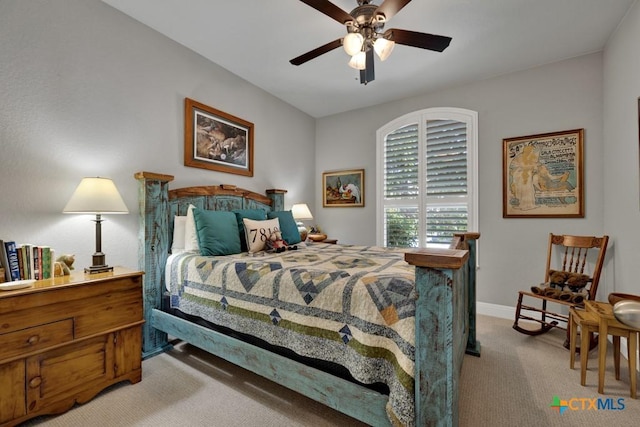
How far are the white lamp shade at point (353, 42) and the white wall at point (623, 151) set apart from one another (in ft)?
6.89

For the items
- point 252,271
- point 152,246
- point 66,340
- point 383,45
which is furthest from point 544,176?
point 66,340

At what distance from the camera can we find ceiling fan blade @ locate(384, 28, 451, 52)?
1.85 meters

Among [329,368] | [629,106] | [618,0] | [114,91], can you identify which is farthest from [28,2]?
[629,106]

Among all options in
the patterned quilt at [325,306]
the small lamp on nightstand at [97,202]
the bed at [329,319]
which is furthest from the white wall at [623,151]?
the small lamp on nightstand at [97,202]

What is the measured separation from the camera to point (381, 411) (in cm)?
125

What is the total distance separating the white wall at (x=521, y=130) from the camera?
111 inches

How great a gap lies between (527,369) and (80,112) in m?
3.84

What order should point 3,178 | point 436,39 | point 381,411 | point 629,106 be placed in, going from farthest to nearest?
1. point 629,106
2. point 436,39
3. point 3,178
4. point 381,411

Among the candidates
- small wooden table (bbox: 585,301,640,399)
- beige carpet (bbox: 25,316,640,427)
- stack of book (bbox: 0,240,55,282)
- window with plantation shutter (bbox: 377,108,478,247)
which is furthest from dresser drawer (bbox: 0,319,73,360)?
window with plantation shutter (bbox: 377,108,478,247)

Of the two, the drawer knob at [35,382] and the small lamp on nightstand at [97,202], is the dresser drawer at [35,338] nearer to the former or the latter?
the drawer knob at [35,382]

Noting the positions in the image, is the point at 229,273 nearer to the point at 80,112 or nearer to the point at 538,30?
the point at 80,112

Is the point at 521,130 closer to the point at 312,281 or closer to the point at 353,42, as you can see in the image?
the point at 353,42

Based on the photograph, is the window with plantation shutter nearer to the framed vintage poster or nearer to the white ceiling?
the framed vintage poster

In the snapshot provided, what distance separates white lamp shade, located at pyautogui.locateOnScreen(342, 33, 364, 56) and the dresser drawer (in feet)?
8.03
